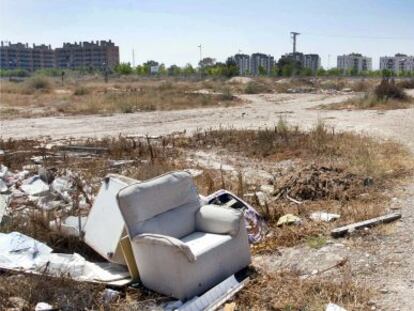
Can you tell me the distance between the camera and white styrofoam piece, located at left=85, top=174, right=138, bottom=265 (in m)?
4.68

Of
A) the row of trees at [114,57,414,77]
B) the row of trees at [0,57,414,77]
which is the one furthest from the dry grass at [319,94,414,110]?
the row of trees at [0,57,414,77]

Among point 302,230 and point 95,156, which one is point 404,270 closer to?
point 302,230

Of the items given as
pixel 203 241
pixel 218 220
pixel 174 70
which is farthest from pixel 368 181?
A: pixel 174 70

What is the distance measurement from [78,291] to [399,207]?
14.5ft

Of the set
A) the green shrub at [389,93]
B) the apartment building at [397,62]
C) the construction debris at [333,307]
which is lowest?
the construction debris at [333,307]

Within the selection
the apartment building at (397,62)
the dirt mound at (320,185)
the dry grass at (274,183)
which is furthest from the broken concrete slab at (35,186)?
the apartment building at (397,62)

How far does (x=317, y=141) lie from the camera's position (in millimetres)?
12086

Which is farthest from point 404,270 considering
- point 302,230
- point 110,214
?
point 110,214

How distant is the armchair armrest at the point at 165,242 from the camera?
4.11 meters

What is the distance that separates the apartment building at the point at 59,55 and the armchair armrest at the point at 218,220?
117 metres

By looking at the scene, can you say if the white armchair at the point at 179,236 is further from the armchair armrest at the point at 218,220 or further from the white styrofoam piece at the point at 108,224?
the white styrofoam piece at the point at 108,224

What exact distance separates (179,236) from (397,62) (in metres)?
141

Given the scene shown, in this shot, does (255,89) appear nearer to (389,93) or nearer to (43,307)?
(389,93)

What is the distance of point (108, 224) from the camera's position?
16.0 feet
